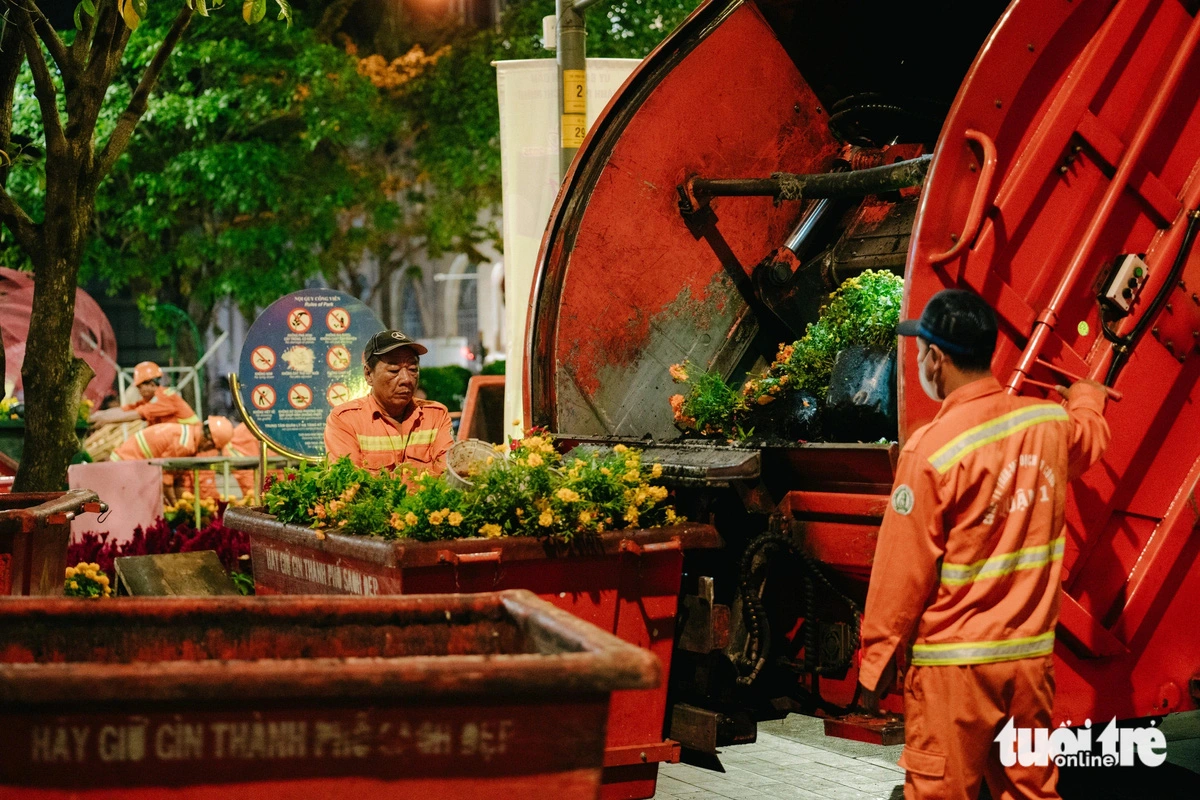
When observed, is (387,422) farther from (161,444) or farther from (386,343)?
(161,444)

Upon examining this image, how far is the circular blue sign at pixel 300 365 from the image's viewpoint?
26.8 feet

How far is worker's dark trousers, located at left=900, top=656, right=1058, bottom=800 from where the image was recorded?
3174mm

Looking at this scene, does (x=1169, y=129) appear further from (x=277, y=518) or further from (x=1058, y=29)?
(x=277, y=518)

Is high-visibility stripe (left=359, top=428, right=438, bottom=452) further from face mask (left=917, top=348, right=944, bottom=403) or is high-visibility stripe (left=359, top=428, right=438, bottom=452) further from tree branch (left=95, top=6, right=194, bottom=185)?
tree branch (left=95, top=6, right=194, bottom=185)

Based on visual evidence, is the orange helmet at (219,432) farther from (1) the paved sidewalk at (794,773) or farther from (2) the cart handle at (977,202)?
(2) the cart handle at (977,202)

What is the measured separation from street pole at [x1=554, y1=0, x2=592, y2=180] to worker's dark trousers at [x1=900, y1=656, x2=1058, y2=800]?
4.66m

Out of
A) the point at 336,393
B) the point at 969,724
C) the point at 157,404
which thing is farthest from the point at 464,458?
the point at 157,404

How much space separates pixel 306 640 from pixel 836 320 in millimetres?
2595

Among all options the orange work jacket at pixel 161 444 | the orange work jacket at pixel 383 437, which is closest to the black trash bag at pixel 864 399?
the orange work jacket at pixel 383 437

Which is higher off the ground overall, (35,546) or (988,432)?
(988,432)

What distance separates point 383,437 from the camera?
538 cm

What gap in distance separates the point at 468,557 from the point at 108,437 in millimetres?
11006

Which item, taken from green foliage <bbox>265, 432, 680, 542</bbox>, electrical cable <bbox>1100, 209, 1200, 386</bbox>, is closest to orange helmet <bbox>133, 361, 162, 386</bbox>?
green foliage <bbox>265, 432, 680, 542</bbox>

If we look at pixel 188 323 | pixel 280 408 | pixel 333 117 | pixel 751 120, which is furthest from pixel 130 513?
pixel 188 323
